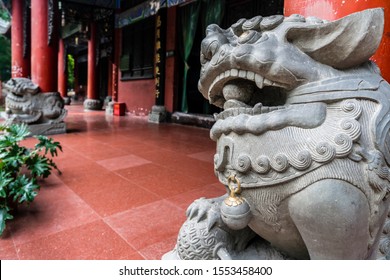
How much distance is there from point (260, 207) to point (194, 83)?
6662mm

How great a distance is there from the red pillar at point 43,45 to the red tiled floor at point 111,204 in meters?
2.16

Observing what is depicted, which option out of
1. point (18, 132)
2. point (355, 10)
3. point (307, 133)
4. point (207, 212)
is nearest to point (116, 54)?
point (18, 132)

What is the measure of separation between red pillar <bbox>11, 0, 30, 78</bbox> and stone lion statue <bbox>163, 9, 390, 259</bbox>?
9796 mm

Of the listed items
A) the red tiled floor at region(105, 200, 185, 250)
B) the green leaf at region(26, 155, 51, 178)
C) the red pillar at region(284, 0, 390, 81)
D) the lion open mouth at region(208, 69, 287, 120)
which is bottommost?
the red tiled floor at region(105, 200, 185, 250)

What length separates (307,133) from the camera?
30.8 inches

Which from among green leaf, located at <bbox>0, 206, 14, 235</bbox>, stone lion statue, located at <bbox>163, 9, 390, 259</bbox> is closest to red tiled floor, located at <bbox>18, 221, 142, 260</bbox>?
green leaf, located at <bbox>0, 206, 14, 235</bbox>

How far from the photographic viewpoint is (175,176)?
2.81m

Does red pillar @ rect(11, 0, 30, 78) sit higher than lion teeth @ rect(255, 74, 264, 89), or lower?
higher

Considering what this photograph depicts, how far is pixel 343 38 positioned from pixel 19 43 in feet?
35.9

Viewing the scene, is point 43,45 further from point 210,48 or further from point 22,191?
point 210,48

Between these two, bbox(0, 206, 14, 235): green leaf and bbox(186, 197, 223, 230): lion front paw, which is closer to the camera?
bbox(186, 197, 223, 230): lion front paw

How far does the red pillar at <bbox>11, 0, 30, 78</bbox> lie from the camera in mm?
8938

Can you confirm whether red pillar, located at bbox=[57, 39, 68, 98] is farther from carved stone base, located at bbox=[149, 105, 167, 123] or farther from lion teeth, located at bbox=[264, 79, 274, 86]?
lion teeth, located at bbox=[264, 79, 274, 86]

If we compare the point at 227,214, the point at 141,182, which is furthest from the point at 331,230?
the point at 141,182
